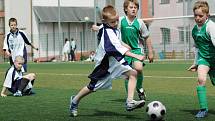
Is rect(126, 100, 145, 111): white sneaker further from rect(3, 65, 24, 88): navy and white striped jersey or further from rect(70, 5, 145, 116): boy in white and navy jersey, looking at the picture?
rect(3, 65, 24, 88): navy and white striped jersey

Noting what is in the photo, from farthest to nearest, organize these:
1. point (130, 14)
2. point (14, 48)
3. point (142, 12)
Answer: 1. point (142, 12)
2. point (14, 48)
3. point (130, 14)

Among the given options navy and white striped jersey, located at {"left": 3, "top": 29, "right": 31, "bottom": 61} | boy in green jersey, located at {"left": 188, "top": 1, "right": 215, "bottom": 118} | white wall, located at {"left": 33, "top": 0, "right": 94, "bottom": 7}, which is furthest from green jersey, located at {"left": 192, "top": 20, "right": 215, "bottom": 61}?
white wall, located at {"left": 33, "top": 0, "right": 94, "bottom": 7}

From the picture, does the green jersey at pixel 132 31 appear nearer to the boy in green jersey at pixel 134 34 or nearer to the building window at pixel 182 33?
the boy in green jersey at pixel 134 34

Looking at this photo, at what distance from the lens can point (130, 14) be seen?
969 centimetres

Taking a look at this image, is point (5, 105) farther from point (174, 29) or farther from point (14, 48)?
point (174, 29)

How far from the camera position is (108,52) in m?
8.09

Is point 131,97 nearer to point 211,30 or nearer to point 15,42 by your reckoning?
point 211,30

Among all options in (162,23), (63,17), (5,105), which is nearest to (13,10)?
(63,17)

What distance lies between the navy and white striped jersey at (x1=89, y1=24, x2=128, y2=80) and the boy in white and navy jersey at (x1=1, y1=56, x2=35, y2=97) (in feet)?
13.5

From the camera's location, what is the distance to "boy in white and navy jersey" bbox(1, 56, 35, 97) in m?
12.0

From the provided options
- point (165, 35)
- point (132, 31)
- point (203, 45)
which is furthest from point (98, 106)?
point (165, 35)

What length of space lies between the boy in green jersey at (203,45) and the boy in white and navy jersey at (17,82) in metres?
4.86

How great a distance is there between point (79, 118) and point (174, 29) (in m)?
33.2

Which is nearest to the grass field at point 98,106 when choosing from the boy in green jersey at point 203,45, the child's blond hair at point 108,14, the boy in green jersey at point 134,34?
the boy in green jersey at point 203,45
